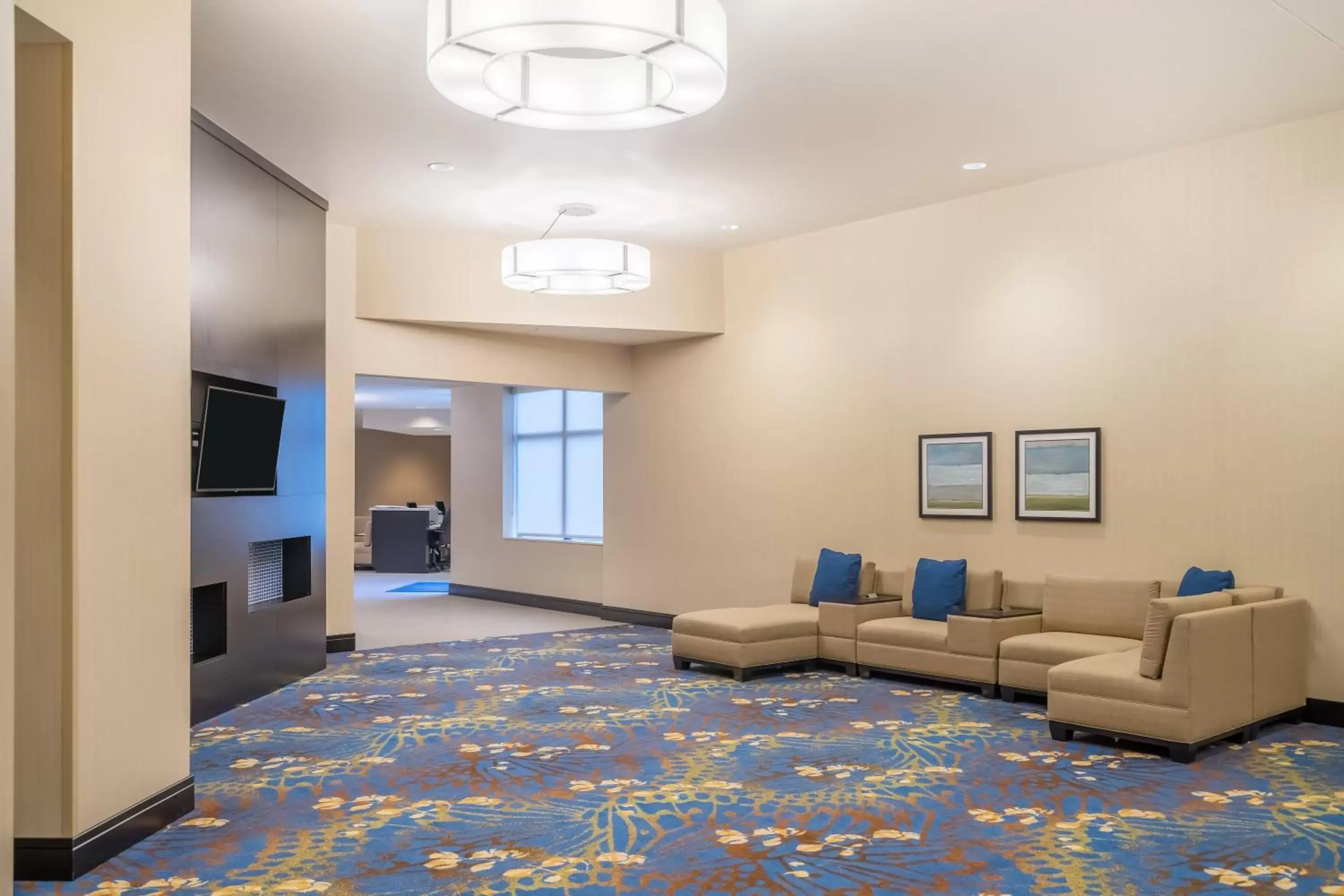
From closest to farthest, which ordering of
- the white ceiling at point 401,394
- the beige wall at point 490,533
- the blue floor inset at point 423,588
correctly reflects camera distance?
the white ceiling at point 401,394
the beige wall at point 490,533
the blue floor inset at point 423,588

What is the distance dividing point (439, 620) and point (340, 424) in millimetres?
3423

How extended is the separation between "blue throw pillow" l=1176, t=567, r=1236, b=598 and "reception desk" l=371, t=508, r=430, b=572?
1362cm

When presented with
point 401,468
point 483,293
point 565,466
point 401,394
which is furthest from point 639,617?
point 401,468

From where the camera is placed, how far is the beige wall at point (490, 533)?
42.7 feet

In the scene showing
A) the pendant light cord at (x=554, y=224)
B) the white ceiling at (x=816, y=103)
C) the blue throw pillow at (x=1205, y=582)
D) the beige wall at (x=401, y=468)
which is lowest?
the blue throw pillow at (x=1205, y=582)

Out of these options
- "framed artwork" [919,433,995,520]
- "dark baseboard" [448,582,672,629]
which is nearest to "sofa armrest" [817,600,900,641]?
"framed artwork" [919,433,995,520]

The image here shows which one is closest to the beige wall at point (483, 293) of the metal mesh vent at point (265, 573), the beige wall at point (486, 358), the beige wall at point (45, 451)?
the beige wall at point (486, 358)

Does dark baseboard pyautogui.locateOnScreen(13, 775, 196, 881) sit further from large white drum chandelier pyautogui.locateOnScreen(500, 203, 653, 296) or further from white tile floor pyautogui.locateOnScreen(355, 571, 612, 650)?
white tile floor pyautogui.locateOnScreen(355, 571, 612, 650)

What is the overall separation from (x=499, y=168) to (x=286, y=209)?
1586 mm

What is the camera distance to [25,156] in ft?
13.6

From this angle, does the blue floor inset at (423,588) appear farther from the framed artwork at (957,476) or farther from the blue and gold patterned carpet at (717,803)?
the framed artwork at (957,476)

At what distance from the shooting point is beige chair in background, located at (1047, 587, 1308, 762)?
5863mm

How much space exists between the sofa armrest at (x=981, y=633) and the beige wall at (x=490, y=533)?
5677 millimetres

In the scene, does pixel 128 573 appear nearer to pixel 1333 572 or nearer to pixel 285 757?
pixel 285 757
